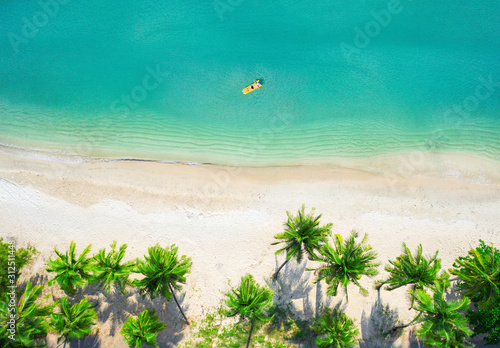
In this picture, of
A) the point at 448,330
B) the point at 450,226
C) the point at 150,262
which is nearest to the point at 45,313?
the point at 150,262

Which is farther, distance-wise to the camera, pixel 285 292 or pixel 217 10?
pixel 217 10

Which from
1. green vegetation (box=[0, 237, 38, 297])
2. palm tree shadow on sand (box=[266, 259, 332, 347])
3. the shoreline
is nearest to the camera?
green vegetation (box=[0, 237, 38, 297])

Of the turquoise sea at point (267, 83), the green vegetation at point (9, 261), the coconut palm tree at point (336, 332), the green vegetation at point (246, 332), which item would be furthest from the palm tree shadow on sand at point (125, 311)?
the turquoise sea at point (267, 83)

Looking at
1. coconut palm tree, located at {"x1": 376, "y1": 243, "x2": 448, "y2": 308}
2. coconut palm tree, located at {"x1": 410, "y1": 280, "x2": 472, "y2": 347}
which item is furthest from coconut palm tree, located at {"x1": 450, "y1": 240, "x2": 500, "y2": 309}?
coconut palm tree, located at {"x1": 376, "y1": 243, "x2": 448, "y2": 308}

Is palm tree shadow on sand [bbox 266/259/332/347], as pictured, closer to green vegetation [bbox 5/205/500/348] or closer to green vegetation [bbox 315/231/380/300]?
green vegetation [bbox 5/205/500/348]

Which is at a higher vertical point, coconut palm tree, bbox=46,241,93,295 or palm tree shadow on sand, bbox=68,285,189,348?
coconut palm tree, bbox=46,241,93,295

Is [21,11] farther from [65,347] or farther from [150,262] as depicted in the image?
[65,347]
